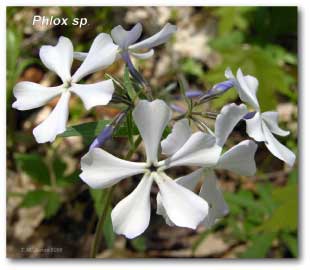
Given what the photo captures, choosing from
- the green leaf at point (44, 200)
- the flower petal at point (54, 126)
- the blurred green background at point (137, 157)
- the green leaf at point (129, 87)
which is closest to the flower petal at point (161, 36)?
the green leaf at point (129, 87)

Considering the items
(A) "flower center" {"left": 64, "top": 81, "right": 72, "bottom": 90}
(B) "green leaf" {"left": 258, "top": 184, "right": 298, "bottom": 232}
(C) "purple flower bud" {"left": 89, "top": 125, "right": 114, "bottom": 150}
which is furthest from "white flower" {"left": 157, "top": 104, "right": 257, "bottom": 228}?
(B) "green leaf" {"left": 258, "top": 184, "right": 298, "bottom": 232}

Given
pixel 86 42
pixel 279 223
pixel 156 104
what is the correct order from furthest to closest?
pixel 86 42 → pixel 279 223 → pixel 156 104

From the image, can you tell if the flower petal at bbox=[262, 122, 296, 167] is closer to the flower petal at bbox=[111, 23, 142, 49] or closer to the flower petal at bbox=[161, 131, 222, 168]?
the flower petal at bbox=[161, 131, 222, 168]

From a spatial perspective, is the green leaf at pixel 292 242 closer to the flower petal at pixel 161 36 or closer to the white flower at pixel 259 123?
the white flower at pixel 259 123

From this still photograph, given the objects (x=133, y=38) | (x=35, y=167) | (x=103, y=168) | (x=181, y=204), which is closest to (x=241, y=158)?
(x=181, y=204)

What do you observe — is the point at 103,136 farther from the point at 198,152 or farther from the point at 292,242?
the point at 292,242
